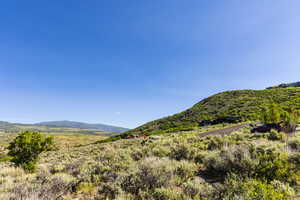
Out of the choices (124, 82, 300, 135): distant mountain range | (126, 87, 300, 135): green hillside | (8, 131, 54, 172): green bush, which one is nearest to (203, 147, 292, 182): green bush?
(8, 131, 54, 172): green bush

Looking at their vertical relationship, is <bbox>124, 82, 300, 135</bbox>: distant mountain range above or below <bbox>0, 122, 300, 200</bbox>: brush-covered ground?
above

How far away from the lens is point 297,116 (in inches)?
607

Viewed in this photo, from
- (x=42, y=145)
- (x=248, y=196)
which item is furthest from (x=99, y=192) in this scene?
(x=42, y=145)

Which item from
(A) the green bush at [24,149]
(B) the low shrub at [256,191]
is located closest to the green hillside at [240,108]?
(A) the green bush at [24,149]

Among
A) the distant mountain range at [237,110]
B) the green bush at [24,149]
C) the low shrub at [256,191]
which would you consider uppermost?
the distant mountain range at [237,110]

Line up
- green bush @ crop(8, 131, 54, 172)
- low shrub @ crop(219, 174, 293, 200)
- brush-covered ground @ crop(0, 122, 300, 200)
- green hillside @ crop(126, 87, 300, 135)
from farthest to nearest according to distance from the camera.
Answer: green hillside @ crop(126, 87, 300, 135) → green bush @ crop(8, 131, 54, 172) → brush-covered ground @ crop(0, 122, 300, 200) → low shrub @ crop(219, 174, 293, 200)

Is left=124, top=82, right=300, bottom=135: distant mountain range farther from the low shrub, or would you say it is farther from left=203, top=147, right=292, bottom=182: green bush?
the low shrub

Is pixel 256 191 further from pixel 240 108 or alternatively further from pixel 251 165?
pixel 240 108

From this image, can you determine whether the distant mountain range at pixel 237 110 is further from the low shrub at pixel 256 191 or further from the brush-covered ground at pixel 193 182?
the low shrub at pixel 256 191

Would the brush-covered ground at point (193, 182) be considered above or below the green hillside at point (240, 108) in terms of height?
below

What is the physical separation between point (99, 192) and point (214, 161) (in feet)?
13.0

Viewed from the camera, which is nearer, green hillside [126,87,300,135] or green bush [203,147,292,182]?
green bush [203,147,292,182]

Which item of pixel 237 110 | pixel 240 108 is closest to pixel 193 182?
pixel 237 110

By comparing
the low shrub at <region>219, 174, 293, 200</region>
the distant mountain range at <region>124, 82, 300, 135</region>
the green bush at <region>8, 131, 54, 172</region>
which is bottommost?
the green bush at <region>8, 131, 54, 172</region>
